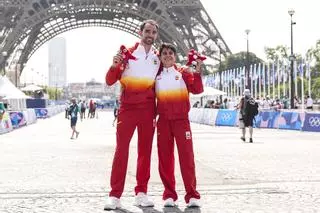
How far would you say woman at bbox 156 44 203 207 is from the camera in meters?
7.26

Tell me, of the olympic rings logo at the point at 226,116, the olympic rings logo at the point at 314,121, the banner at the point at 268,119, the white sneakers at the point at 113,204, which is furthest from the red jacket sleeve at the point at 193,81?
the olympic rings logo at the point at 226,116

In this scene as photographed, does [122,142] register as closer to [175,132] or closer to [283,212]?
[175,132]

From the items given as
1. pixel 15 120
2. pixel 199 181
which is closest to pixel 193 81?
pixel 199 181

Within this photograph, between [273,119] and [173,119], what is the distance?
24534 millimetres

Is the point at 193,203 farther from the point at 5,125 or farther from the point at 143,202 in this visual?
the point at 5,125

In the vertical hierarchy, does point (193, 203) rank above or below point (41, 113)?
above

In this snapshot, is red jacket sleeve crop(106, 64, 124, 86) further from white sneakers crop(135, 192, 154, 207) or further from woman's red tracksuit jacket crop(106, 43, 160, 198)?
white sneakers crop(135, 192, 154, 207)

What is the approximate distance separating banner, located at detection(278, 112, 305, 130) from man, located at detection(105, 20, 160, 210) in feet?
70.6

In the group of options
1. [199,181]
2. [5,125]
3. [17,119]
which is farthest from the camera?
[17,119]

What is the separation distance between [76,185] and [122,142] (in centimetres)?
225

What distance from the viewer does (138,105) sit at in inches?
287

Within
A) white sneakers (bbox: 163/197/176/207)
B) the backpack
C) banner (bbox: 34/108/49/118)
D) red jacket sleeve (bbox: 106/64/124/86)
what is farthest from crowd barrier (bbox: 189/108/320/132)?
red jacket sleeve (bbox: 106/64/124/86)

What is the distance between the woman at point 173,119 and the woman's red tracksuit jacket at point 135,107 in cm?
11

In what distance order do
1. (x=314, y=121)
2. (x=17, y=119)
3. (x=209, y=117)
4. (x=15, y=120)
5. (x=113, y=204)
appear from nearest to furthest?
(x=113, y=204) → (x=314, y=121) → (x=15, y=120) → (x=17, y=119) → (x=209, y=117)
